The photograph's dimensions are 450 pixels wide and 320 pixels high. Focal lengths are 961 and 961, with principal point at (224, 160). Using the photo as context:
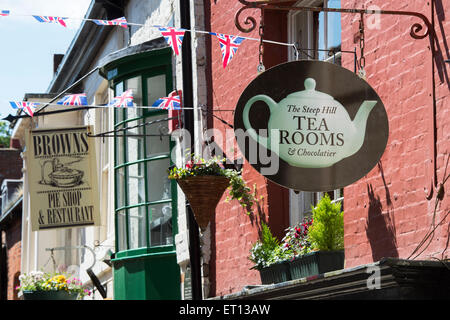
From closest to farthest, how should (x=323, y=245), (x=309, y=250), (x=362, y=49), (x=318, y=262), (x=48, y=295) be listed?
(x=362, y=49)
(x=318, y=262)
(x=323, y=245)
(x=309, y=250)
(x=48, y=295)

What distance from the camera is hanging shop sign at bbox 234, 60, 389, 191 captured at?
23.2 feet

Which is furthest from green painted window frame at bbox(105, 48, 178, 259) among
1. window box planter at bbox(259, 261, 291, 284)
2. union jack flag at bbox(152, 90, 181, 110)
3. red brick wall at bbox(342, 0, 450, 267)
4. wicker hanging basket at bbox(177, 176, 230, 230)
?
red brick wall at bbox(342, 0, 450, 267)

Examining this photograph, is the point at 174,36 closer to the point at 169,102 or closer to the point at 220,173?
the point at 220,173

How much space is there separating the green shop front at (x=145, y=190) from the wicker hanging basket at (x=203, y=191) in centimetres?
306

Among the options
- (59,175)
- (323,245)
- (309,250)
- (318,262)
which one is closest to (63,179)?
(59,175)

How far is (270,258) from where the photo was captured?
9.05 meters

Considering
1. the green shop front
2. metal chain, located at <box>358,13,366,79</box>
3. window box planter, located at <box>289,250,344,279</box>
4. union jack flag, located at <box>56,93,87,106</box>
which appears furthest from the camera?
the green shop front

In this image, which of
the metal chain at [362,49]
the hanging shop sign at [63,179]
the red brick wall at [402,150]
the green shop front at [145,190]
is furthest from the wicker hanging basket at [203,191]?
the hanging shop sign at [63,179]

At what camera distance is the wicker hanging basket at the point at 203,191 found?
962 cm

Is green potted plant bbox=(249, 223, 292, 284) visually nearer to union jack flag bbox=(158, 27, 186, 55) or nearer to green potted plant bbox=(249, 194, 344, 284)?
green potted plant bbox=(249, 194, 344, 284)

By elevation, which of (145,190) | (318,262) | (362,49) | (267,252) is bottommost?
(318,262)

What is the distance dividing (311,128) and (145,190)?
21.5 feet

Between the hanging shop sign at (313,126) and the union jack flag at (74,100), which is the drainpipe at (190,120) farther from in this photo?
the hanging shop sign at (313,126)

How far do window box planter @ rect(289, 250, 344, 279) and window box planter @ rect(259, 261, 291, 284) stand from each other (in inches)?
9.2
